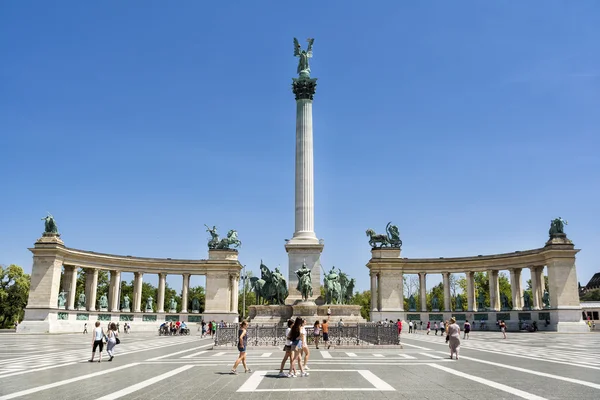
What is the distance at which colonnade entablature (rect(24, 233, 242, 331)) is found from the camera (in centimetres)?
6359

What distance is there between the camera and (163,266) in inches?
3110

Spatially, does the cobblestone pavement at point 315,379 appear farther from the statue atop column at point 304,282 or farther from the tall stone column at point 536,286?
the tall stone column at point 536,286

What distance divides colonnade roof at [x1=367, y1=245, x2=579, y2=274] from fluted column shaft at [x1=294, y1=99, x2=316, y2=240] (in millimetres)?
29787

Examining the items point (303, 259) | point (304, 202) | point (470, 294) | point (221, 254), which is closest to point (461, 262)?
point (470, 294)

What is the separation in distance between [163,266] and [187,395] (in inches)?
2735

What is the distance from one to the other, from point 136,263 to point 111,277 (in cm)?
440

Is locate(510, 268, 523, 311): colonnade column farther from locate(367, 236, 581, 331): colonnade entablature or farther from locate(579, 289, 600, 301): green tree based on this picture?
locate(579, 289, 600, 301): green tree

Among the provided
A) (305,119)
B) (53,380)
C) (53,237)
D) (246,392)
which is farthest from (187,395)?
(53,237)

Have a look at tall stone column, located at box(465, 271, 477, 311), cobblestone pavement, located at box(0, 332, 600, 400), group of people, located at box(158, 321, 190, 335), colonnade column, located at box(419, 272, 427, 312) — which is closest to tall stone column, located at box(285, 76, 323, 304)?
group of people, located at box(158, 321, 190, 335)

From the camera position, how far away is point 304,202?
5112 cm

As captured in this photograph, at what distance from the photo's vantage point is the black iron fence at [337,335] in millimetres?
31016

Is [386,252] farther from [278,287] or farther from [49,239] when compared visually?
[49,239]

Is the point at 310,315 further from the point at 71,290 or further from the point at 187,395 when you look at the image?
the point at 71,290

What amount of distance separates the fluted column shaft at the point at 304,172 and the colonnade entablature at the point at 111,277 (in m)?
33.9
